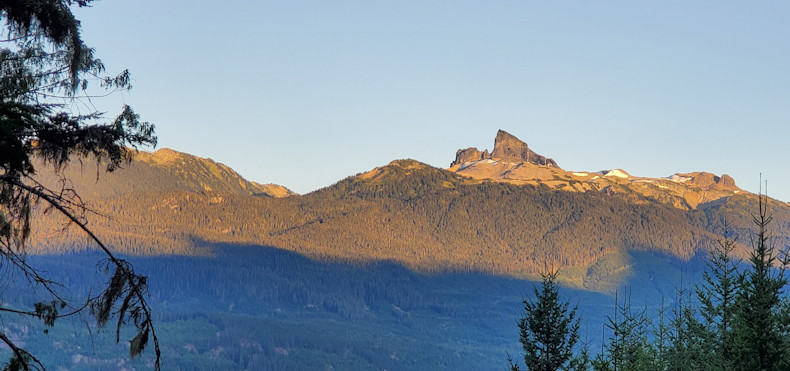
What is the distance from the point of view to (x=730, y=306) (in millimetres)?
46156

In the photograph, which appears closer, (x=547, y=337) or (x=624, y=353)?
(x=547, y=337)

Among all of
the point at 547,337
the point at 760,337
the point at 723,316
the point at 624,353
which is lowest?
the point at 624,353

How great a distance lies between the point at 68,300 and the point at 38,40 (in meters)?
6.47

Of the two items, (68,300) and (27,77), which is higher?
(27,77)

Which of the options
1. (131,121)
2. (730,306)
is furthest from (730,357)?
(131,121)

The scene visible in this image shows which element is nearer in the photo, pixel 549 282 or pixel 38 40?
pixel 38 40

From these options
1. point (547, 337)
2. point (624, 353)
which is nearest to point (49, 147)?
point (547, 337)

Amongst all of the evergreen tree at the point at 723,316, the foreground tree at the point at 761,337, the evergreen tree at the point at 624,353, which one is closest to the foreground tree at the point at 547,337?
the evergreen tree at the point at 624,353

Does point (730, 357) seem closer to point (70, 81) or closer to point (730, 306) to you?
point (730, 306)

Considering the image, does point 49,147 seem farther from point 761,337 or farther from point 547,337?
point 547,337

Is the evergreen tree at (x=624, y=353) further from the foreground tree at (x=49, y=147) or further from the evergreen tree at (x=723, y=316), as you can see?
the foreground tree at (x=49, y=147)

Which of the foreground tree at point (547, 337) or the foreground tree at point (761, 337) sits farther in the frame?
the foreground tree at point (547, 337)

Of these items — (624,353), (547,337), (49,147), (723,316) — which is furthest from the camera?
(624,353)

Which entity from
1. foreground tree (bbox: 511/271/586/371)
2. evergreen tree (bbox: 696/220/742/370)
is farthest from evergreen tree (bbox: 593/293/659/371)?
evergreen tree (bbox: 696/220/742/370)
